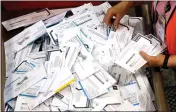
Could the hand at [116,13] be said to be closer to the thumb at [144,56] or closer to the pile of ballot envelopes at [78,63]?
the pile of ballot envelopes at [78,63]

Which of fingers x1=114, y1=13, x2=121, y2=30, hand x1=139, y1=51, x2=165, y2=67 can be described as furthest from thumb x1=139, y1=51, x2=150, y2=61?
fingers x1=114, y1=13, x2=121, y2=30

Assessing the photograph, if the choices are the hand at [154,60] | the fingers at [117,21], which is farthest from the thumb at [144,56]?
the fingers at [117,21]

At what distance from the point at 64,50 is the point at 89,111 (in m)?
0.27

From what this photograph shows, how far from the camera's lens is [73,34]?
3.74 ft

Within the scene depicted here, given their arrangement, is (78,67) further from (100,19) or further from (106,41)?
(100,19)

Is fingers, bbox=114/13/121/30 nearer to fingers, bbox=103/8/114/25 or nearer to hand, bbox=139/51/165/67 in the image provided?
fingers, bbox=103/8/114/25

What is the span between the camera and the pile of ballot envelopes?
0.96 meters

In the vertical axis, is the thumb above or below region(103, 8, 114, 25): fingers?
below

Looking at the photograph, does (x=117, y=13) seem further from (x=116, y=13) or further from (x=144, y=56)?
(x=144, y=56)

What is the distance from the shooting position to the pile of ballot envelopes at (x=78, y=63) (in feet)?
3.14

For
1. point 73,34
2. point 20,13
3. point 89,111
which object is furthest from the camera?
point 20,13

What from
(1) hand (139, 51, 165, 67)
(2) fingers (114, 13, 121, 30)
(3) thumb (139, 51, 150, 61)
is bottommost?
(1) hand (139, 51, 165, 67)

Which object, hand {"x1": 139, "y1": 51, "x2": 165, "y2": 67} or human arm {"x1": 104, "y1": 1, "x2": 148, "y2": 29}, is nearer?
hand {"x1": 139, "y1": 51, "x2": 165, "y2": 67}

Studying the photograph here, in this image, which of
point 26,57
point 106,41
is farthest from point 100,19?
point 26,57
